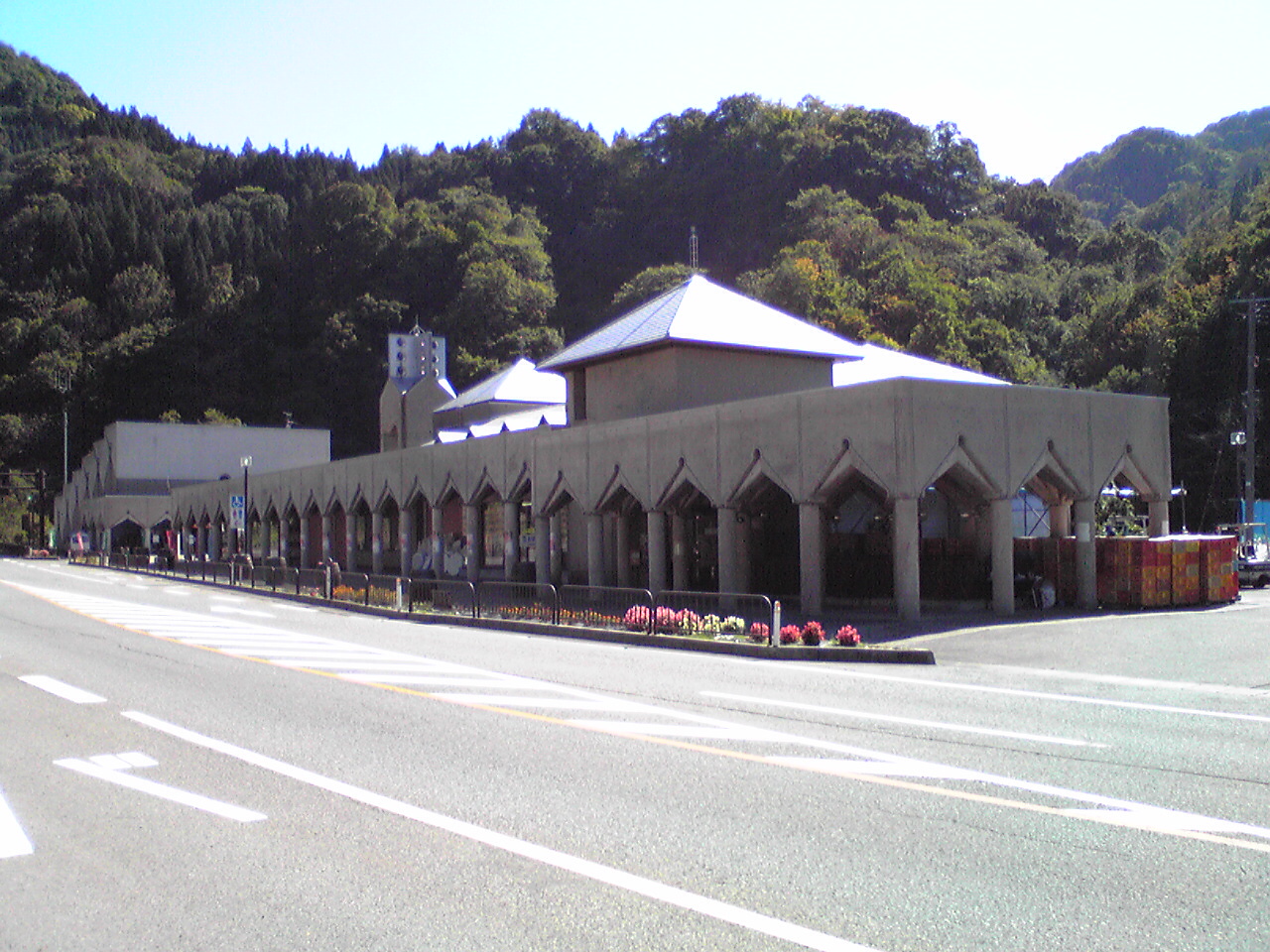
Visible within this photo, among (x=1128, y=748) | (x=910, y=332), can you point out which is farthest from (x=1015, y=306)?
(x=1128, y=748)

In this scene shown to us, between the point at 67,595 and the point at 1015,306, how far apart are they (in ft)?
217

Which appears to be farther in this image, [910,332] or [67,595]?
[910,332]

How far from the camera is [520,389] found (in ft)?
181

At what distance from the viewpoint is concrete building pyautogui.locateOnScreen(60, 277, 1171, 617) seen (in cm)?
2562

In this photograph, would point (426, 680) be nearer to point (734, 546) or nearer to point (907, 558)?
point (907, 558)

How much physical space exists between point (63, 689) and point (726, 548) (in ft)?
58.4

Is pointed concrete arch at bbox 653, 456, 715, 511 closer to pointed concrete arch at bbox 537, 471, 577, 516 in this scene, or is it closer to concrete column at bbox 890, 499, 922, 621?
pointed concrete arch at bbox 537, 471, 577, 516

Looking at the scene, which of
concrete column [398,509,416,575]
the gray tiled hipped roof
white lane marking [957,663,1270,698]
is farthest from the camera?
concrete column [398,509,416,575]

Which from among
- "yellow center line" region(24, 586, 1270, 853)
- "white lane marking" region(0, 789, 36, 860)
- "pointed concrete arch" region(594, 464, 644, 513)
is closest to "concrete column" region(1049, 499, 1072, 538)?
"pointed concrete arch" region(594, 464, 644, 513)

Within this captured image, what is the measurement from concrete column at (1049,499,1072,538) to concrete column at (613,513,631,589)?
1341 centimetres

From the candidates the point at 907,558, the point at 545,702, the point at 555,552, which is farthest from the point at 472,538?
the point at 545,702

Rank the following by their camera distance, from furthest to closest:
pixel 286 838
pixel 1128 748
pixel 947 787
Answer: pixel 1128 748
pixel 947 787
pixel 286 838

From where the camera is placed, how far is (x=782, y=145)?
353 ft

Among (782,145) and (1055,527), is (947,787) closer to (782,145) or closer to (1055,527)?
(1055,527)
